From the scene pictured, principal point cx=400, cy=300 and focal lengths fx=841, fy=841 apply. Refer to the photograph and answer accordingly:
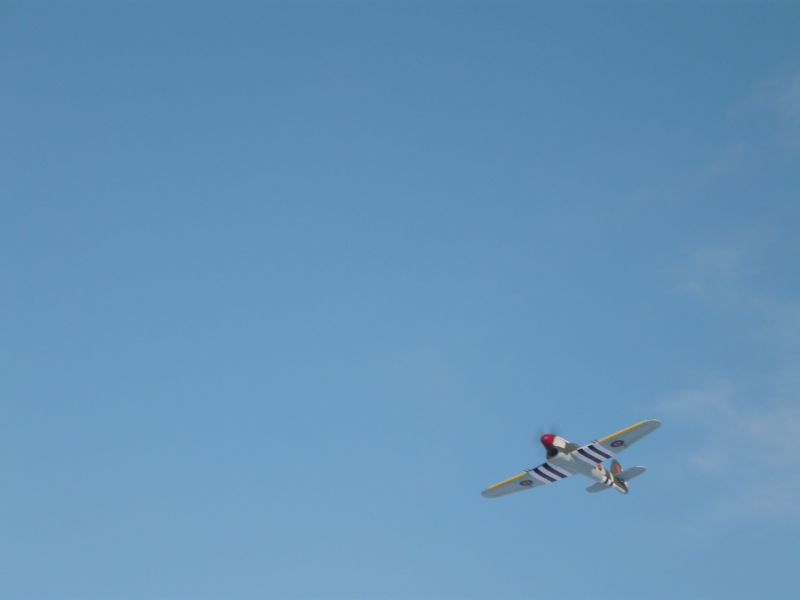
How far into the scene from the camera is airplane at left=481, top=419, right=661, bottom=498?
69.1 metres

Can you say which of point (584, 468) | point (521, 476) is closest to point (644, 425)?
point (584, 468)

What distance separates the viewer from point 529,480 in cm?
7381

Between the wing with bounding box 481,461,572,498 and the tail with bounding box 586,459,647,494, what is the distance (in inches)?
200

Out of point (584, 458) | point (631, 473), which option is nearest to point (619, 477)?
point (631, 473)

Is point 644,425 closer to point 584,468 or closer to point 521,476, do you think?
point 584,468

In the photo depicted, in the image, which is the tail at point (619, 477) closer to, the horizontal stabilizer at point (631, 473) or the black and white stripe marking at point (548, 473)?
the horizontal stabilizer at point (631, 473)

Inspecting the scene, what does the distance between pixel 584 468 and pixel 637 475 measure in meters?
7.30

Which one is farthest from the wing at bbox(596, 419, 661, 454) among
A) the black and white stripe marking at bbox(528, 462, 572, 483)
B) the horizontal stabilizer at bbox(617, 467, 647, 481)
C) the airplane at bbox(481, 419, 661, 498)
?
the horizontal stabilizer at bbox(617, 467, 647, 481)

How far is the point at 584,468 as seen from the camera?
233ft

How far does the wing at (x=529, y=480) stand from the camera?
2803 inches

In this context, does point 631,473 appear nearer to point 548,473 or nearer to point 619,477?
point 619,477

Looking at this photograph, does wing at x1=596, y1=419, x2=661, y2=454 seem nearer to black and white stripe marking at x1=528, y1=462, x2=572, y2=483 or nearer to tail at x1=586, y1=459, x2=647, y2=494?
black and white stripe marking at x1=528, y1=462, x2=572, y2=483

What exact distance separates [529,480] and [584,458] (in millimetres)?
5987

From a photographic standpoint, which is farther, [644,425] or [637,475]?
[637,475]
